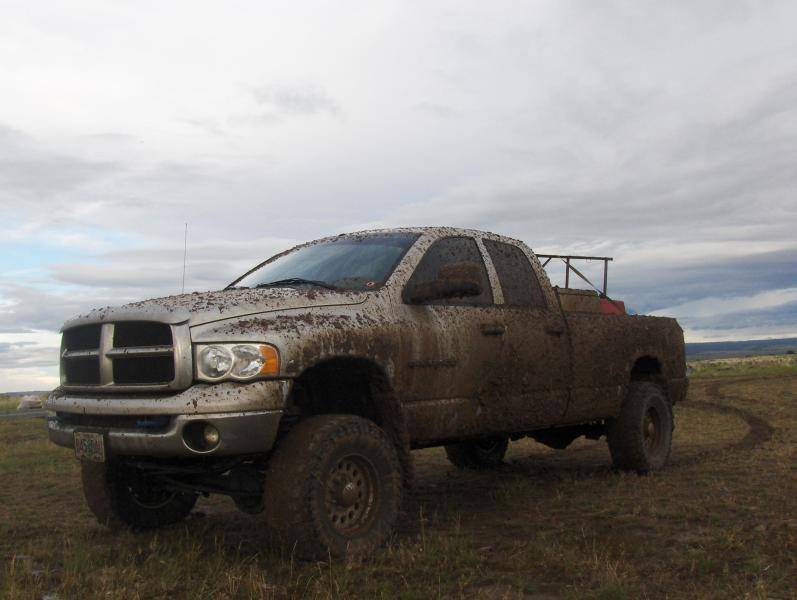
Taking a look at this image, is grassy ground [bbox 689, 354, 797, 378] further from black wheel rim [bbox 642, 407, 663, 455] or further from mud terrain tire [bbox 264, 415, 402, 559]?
mud terrain tire [bbox 264, 415, 402, 559]

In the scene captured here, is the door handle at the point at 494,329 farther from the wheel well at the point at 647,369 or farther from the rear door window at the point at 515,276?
the wheel well at the point at 647,369

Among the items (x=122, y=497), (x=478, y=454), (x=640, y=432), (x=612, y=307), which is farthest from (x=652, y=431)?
(x=122, y=497)

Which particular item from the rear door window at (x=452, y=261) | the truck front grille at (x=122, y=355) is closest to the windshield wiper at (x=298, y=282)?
the rear door window at (x=452, y=261)

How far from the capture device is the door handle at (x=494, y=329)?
5.66m

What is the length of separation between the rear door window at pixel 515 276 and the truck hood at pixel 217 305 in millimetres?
1639

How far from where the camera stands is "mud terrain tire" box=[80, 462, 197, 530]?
5.43m

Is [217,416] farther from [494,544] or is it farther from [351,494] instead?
[494,544]

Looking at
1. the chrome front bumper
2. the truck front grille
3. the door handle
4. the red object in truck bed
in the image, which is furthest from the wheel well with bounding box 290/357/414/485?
the red object in truck bed

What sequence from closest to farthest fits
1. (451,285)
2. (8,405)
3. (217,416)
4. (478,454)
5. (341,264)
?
(217,416) < (451,285) < (341,264) < (478,454) < (8,405)

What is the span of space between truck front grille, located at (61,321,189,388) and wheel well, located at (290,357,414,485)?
2.68 feet

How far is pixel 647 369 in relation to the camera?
26.6 feet

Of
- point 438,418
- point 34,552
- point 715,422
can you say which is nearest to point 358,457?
point 438,418

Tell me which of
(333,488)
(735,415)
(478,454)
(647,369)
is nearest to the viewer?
(333,488)

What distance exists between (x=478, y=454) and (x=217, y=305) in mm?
4583
